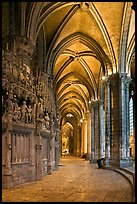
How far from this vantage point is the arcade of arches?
10875 millimetres

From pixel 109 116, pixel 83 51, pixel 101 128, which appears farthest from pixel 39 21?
pixel 101 128

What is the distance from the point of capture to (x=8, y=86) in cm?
1048

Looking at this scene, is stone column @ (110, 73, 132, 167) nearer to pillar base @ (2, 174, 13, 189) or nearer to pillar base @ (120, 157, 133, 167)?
pillar base @ (120, 157, 133, 167)

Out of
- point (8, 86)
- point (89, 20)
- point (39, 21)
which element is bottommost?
point (8, 86)

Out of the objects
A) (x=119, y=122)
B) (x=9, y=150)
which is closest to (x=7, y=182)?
(x=9, y=150)

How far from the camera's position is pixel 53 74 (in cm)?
1998

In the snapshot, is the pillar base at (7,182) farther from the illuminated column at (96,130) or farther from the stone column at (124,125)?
the illuminated column at (96,130)

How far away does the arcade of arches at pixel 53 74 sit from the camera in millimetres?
10875

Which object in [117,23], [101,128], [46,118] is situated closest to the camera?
[46,118]

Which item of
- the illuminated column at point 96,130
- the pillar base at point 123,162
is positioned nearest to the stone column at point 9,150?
the pillar base at point 123,162

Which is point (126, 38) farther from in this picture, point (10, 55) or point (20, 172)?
point (20, 172)

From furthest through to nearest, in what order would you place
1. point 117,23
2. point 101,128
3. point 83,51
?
1. point 101,128
2. point 83,51
3. point 117,23

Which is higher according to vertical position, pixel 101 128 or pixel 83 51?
pixel 83 51

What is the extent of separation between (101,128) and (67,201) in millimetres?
20452
